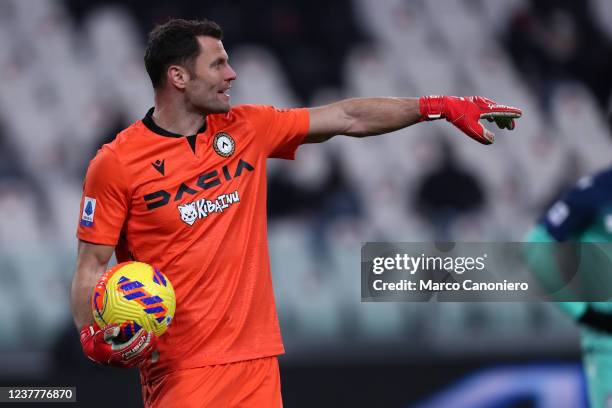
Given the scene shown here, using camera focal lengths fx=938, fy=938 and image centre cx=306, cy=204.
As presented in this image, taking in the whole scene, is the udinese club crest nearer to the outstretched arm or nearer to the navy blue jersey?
the outstretched arm

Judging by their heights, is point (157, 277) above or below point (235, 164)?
below

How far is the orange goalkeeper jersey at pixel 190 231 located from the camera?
346 cm

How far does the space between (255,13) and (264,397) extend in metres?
4.90

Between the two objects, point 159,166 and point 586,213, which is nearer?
point 159,166

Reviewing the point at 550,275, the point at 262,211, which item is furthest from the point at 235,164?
the point at 550,275

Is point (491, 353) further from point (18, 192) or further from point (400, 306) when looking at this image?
point (18, 192)

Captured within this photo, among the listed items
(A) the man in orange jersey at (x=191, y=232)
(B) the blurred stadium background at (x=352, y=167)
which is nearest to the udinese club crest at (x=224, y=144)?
(A) the man in orange jersey at (x=191, y=232)

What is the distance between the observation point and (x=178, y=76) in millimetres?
3689

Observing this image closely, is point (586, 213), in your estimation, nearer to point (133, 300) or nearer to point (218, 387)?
point (218, 387)

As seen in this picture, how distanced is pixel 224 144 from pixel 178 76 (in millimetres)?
331

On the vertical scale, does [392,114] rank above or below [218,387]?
above

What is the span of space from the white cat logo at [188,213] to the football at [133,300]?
0.25m

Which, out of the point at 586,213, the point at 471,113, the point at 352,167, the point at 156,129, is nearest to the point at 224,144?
the point at 156,129

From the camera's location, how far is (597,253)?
429 cm
